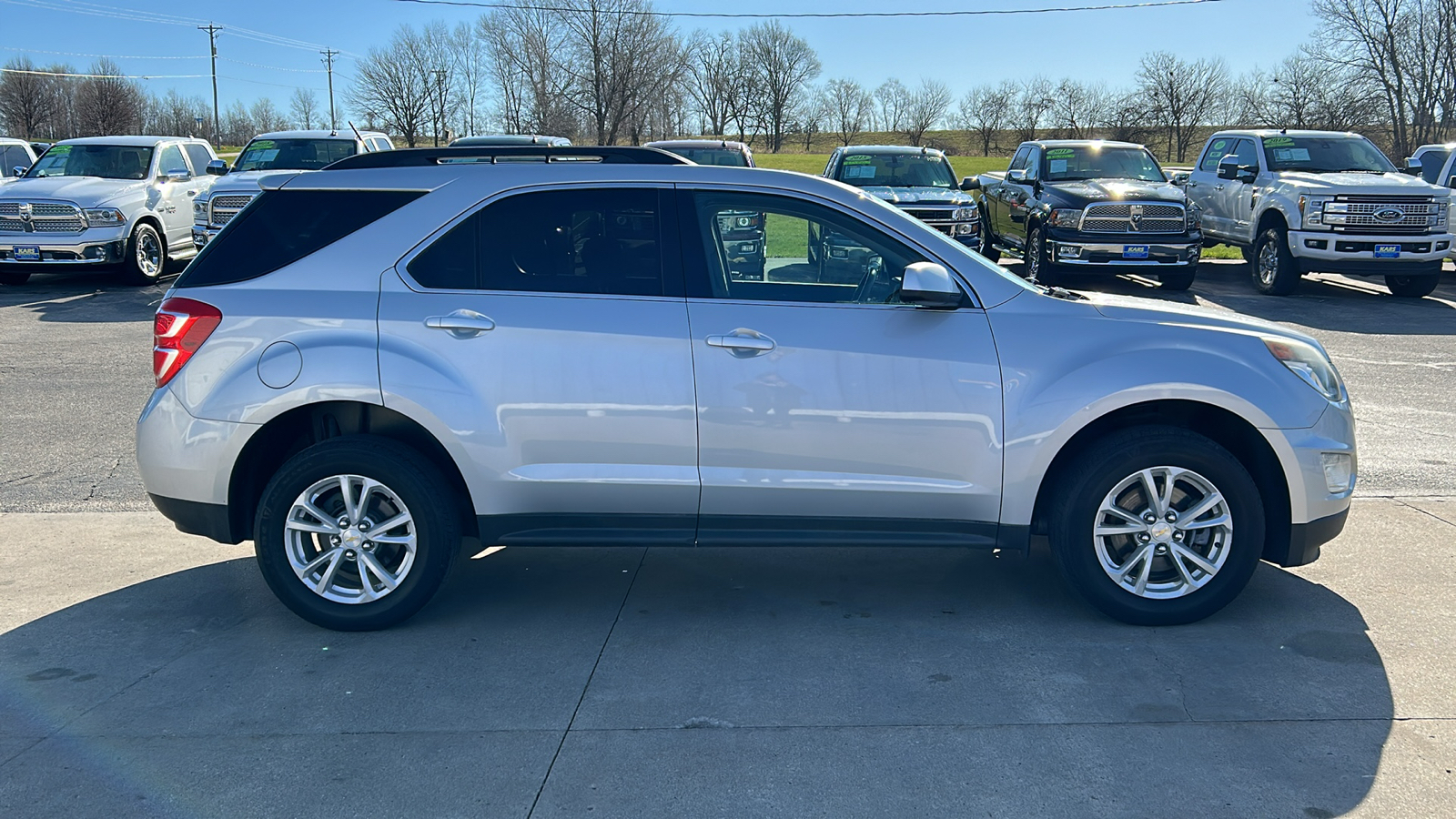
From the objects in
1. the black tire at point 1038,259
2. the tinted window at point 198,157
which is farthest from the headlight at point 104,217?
the black tire at point 1038,259

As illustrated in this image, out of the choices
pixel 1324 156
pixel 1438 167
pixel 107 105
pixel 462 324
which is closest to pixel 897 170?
pixel 1324 156

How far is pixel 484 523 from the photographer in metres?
4.53

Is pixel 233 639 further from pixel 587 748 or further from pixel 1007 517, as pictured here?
pixel 1007 517

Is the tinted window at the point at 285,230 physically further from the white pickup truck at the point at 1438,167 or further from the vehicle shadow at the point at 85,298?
the white pickup truck at the point at 1438,167

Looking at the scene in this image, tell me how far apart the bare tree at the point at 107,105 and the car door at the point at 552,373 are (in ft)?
270

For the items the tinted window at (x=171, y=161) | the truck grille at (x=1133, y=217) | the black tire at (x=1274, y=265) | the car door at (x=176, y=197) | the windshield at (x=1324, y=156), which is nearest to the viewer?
the truck grille at (x=1133, y=217)

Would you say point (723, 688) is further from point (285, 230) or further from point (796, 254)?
point (285, 230)

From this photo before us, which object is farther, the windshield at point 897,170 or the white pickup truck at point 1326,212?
the windshield at point 897,170

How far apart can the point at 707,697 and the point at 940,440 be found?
51.7 inches

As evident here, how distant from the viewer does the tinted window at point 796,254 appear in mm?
4543

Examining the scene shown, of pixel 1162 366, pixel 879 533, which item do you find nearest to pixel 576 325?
pixel 879 533

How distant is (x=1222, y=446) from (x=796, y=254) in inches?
73.9

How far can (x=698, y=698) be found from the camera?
13.0 ft

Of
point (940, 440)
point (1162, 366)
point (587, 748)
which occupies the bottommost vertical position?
point (587, 748)
